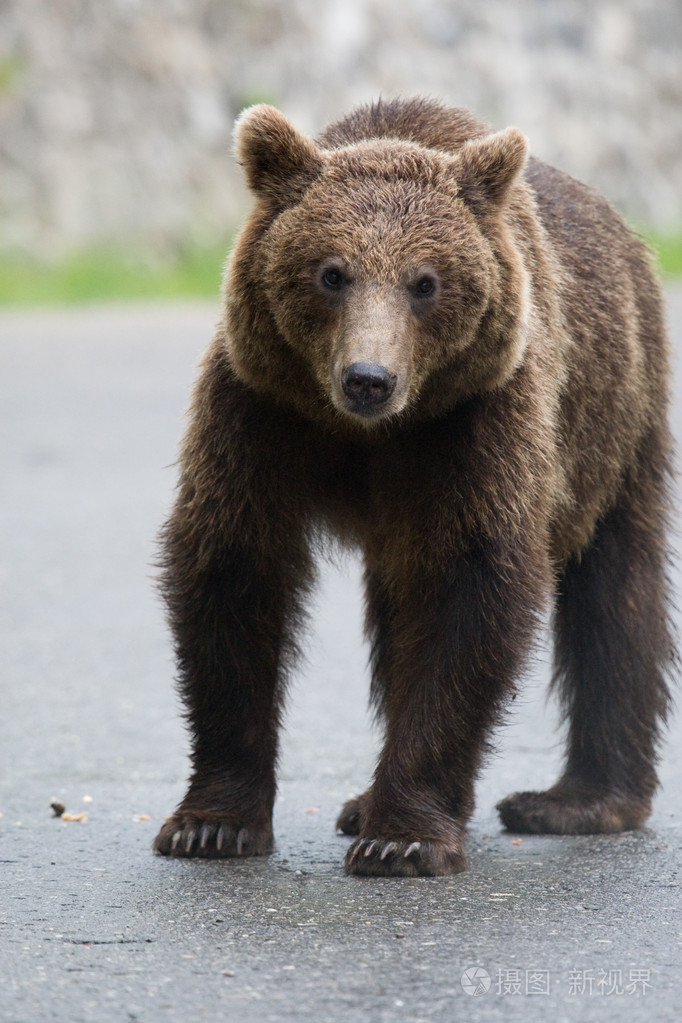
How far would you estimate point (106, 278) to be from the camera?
20.9 meters

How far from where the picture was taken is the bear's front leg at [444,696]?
4.77 meters

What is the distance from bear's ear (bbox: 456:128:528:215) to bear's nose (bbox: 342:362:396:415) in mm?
749

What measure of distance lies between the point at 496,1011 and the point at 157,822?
7.45ft

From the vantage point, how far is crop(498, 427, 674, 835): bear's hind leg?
5.83m

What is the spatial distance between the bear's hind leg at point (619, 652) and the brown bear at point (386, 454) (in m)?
0.53

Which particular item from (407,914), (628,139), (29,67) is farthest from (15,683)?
(628,139)

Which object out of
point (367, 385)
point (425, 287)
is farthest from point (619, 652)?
point (367, 385)

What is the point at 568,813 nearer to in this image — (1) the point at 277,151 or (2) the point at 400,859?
(2) the point at 400,859

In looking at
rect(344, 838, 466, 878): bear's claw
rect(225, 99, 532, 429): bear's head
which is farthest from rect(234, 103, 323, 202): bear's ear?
rect(344, 838, 466, 878): bear's claw

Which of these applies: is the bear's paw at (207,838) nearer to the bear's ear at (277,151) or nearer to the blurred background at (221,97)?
the bear's ear at (277,151)

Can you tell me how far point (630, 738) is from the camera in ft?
19.2

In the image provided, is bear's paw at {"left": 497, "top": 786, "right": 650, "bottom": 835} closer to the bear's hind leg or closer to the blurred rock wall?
the bear's hind leg

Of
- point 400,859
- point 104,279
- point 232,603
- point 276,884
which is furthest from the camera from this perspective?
point 104,279

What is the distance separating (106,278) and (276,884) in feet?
55.8
